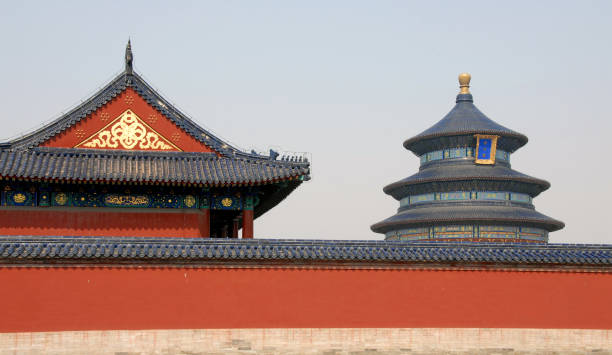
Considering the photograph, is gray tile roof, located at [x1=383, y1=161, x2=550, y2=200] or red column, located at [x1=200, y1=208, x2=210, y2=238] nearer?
red column, located at [x1=200, y1=208, x2=210, y2=238]

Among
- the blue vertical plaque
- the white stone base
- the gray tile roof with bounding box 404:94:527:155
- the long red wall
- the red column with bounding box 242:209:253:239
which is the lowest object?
the white stone base

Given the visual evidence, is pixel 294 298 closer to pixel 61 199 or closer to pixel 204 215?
pixel 204 215

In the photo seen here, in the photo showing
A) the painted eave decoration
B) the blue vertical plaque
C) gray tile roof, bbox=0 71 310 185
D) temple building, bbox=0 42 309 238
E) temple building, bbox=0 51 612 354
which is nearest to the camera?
temple building, bbox=0 51 612 354

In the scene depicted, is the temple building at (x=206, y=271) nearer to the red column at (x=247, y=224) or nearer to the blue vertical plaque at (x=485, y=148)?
the red column at (x=247, y=224)

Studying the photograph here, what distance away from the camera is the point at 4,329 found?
17422 millimetres

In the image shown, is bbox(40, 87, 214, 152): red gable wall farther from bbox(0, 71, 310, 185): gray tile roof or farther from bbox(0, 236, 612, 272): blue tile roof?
bbox(0, 236, 612, 272): blue tile roof

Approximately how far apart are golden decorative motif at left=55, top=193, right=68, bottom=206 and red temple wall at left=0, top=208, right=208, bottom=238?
Answer: 21 centimetres

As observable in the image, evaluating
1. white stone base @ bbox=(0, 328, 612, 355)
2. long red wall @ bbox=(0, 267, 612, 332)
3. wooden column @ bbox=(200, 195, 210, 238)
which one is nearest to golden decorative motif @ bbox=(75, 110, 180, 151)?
wooden column @ bbox=(200, 195, 210, 238)

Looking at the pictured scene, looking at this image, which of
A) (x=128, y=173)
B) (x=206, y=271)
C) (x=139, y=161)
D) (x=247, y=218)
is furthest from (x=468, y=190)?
(x=206, y=271)

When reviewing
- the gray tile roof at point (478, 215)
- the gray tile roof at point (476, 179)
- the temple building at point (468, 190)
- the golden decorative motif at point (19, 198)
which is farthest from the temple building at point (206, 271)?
the gray tile roof at point (476, 179)

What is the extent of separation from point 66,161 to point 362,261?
8.49m

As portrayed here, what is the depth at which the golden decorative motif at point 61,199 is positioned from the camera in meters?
21.1

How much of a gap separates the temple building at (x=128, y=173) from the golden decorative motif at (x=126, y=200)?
0.03 meters

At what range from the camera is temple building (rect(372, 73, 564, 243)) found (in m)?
36.6
